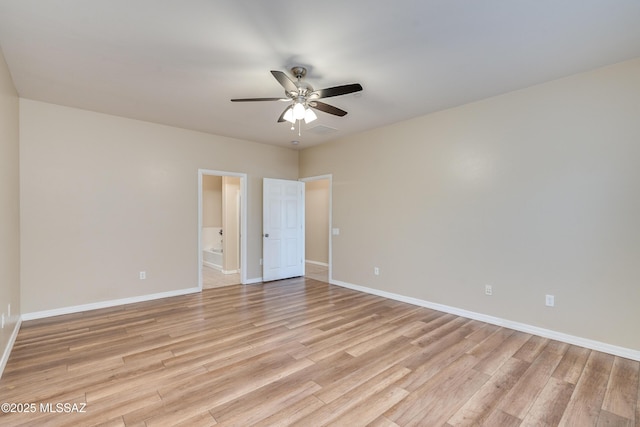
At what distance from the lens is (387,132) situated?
15.8 ft

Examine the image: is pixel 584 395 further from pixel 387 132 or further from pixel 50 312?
pixel 50 312

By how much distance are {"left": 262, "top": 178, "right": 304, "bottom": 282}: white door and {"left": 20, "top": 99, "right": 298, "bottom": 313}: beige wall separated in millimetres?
1129

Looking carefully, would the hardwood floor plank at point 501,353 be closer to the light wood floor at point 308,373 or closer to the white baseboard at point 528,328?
the light wood floor at point 308,373

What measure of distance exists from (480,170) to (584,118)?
108 centimetres

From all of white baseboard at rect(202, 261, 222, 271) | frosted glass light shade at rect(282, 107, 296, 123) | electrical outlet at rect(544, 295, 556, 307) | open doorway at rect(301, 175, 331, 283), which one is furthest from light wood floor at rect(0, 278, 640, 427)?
open doorway at rect(301, 175, 331, 283)

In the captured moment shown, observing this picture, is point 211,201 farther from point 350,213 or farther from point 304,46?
point 304,46

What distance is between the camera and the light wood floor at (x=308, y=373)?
198 cm

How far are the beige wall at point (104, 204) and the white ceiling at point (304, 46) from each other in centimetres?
57

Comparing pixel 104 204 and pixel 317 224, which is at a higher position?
pixel 104 204

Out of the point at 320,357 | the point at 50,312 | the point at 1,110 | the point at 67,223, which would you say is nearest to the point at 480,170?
the point at 320,357

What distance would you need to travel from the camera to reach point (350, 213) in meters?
5.47

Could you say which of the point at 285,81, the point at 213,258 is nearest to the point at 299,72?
the point at 285,81

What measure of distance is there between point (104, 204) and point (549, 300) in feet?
19.1

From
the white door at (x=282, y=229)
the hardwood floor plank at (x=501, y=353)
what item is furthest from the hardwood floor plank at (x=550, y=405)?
the white door at (x=282, y=229)
